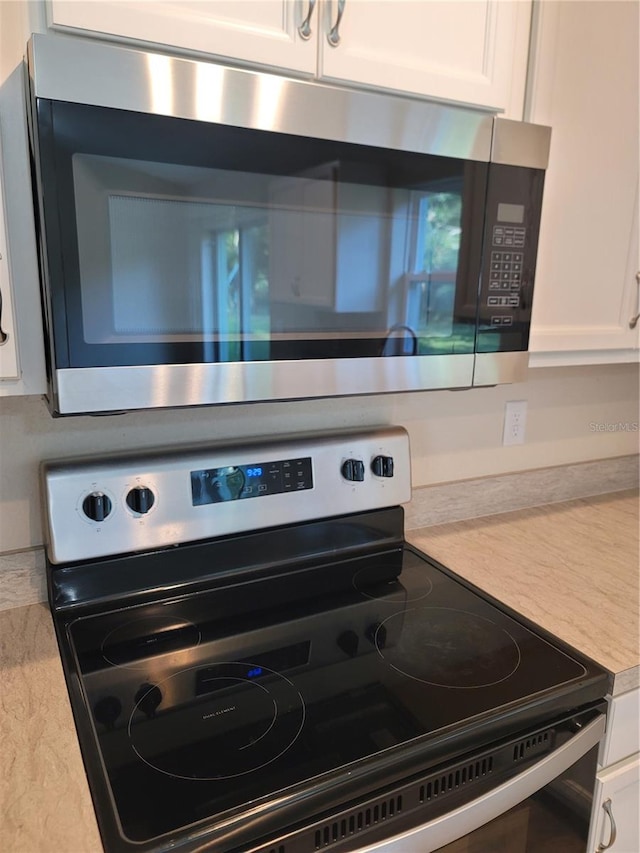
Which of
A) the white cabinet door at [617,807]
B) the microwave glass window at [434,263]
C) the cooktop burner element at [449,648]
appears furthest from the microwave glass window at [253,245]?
the white cabinet door at [617,807]

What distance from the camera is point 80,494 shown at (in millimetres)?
952

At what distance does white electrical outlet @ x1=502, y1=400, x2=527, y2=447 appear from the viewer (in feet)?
4.83

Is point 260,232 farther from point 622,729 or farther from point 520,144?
point 622,729

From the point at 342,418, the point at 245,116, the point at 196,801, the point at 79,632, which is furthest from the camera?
the point at 342,418

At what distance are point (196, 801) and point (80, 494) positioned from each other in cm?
49

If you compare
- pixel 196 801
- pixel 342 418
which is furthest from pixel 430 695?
pixel 342 418

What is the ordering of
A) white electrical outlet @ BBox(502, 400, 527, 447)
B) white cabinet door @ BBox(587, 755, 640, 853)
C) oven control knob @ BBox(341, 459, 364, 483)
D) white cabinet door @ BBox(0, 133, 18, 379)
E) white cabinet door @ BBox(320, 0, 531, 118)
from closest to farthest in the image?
white cabinet door @ BBox(0, 133, 18, 379), white cabinet door @ BBox(320, 0, 531, 118), white cabinet door @ BBox(587, 755, 640, 853), oven control knob @ BBox(341, 459, 364, 483), white electrical outlet @ BBox(502, 400, 527, 447)

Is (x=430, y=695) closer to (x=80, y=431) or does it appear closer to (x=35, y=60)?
(x=80, y=431)

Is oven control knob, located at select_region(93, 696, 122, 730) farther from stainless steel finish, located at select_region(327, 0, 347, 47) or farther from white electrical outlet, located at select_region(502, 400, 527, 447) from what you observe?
white electrical outlet, located at select_region(502, 400, 527, 447)

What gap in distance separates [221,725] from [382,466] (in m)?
0.58

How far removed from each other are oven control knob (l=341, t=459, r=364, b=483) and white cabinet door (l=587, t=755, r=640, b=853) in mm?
601

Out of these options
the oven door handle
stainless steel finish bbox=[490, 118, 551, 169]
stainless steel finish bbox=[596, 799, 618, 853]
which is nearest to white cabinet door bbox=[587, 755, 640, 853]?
stainless steel finish bbox=[596, 799, 618, 853]

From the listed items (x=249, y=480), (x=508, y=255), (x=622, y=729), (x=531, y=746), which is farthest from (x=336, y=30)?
(x=622, y=729)

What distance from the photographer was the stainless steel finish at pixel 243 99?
0.66m
